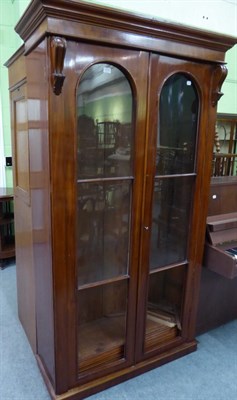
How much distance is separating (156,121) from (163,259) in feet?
2.94

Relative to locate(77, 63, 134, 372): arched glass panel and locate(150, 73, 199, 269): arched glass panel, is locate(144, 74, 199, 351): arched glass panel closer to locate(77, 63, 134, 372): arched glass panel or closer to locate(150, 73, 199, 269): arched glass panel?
locate(150, 73, 199, 269): arched glass panel

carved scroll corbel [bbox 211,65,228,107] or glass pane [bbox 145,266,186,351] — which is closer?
carved scroll corbel [bbox 211,65,228,107]

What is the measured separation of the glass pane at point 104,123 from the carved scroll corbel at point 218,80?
Answer: 54cm

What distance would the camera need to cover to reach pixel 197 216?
1895mm

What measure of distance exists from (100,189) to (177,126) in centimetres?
64

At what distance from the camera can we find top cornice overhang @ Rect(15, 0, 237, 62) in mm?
1204

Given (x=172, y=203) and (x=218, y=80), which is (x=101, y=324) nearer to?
(x=172, y=203)

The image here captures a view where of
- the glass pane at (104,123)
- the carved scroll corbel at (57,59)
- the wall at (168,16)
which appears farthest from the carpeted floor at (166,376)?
the wall at (168,16)

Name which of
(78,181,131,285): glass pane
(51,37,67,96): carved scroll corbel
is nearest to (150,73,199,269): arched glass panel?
(78,181,131,285): glass pane

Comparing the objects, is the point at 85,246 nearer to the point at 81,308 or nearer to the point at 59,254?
the point at 59,254

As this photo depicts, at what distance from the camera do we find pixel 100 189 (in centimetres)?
168

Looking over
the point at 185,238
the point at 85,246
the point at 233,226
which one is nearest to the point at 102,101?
the point at 85,246

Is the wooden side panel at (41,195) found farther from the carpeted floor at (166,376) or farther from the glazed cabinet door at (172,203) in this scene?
the glazed cabinet door at (172,203)

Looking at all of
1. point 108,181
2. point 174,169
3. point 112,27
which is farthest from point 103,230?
point 112,27
